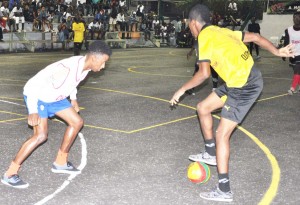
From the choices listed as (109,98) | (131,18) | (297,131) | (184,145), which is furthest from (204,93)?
(131,18)

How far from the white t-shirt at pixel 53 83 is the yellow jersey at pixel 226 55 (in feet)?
4.71

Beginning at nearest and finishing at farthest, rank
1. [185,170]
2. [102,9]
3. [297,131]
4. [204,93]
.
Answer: [185,170]
[297,131]
[204,93]
[102,9]

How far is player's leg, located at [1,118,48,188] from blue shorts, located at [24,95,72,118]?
84 mm

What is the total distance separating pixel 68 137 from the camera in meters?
5.74

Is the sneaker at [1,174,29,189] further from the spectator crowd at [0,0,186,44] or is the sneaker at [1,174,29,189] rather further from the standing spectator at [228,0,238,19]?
the standing spectator at [228,0,238,19]

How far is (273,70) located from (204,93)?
24.9 ft

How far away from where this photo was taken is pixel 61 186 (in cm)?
546

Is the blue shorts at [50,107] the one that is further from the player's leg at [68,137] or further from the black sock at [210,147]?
the black sock at [210,147]

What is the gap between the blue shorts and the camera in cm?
529

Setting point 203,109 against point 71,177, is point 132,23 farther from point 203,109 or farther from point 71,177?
point 71,177

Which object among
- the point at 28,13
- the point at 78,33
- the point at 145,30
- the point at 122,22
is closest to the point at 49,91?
the point at 78,33

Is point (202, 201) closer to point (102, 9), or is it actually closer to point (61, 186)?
point (61, 186)

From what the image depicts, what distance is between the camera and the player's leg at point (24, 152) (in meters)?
5.28

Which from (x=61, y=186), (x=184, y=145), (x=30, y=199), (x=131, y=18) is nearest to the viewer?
(x=30, y=199)
